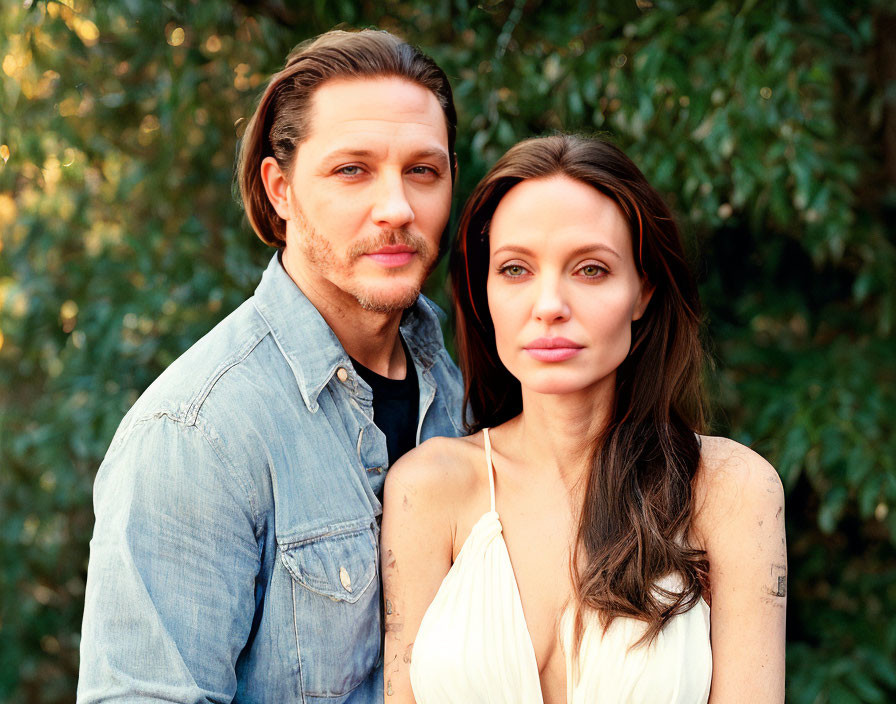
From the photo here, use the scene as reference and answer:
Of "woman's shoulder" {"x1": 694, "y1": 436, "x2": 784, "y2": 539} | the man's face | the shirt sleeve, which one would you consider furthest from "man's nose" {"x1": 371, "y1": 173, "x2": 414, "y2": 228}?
"woman's shoulder" {"x1": 694, "y1": 436, "x2": 784, "y2": 539}

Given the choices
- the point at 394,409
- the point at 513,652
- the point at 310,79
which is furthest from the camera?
the point at 394,409

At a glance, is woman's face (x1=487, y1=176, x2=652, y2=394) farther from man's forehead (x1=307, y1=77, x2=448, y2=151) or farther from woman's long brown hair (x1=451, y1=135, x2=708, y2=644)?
man's forehead (x1=307, y1=77, x2=448, y2=151)

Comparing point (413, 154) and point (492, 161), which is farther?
point (492, 161)

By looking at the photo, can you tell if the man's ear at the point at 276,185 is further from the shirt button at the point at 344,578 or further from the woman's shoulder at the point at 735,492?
the woman's shoulder at the point at 735,492

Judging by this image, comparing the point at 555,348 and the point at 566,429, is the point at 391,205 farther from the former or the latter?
the point at 566,429

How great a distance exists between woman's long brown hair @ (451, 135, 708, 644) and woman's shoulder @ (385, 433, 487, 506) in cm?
23

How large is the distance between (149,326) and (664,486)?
203 cm

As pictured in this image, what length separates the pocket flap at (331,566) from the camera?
2.04m

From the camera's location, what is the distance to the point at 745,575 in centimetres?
196

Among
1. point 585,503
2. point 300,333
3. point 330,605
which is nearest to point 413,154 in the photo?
point 300,333

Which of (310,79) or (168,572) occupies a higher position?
(310,79)

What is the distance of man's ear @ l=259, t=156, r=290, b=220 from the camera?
8.14 feet

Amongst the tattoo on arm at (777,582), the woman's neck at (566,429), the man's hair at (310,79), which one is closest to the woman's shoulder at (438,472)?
the woman's neck at (566,429)

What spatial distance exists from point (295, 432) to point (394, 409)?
43cm
